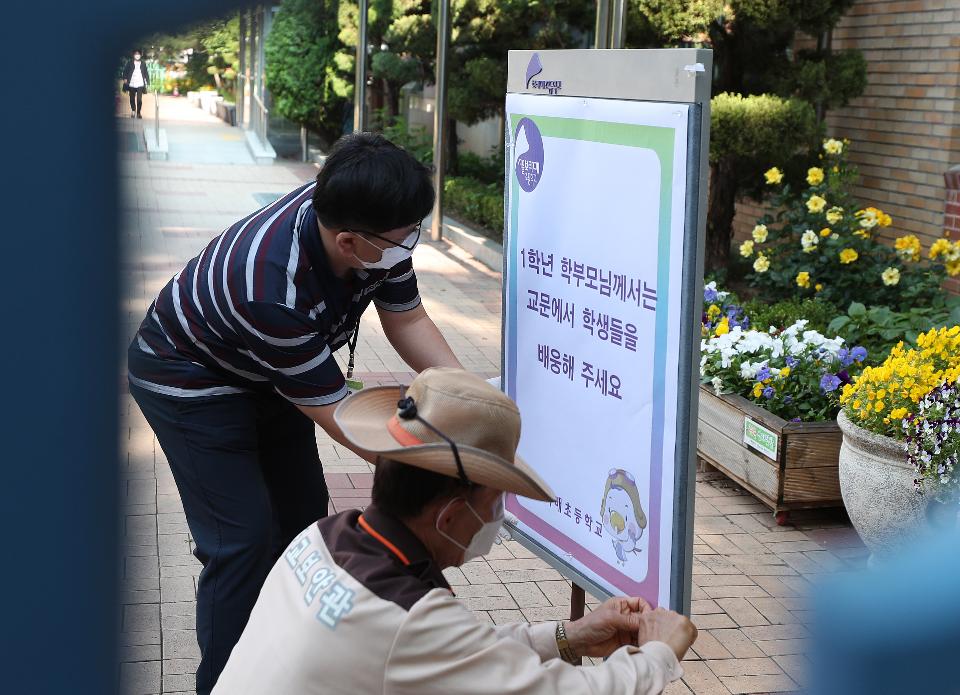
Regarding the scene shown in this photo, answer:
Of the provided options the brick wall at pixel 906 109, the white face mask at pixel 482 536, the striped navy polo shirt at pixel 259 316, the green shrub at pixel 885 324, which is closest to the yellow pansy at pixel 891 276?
the green shrub at pixel 885 324

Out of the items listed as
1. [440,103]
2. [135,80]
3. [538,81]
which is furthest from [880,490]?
[440,103]

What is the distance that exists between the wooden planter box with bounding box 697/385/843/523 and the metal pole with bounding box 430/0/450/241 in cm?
671

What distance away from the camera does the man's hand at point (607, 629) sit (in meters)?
2.29

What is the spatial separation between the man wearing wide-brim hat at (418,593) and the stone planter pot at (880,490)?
2532mm

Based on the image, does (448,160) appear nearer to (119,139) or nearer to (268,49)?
(268,49)

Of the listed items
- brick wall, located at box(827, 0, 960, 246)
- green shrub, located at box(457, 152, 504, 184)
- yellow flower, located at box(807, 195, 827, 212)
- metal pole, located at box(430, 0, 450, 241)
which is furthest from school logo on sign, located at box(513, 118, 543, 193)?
green shrub, located at box(457, 152, 504, 184)

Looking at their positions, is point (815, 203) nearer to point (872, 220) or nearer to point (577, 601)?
point (872, 220)

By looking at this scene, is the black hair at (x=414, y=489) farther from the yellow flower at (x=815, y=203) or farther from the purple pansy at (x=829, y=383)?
the yellow flower at (x=815, y=203)

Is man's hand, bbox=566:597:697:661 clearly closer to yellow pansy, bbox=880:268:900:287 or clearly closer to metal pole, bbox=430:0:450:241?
yellow pansy, bbox=880:268:900:287

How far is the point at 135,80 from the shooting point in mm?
1795

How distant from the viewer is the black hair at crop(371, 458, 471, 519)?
6.63 feet

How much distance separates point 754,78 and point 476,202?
517 cm

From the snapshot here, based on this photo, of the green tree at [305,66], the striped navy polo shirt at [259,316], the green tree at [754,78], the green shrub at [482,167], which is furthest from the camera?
the green tree at [305,66]

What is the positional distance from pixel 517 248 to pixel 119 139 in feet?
5.81
